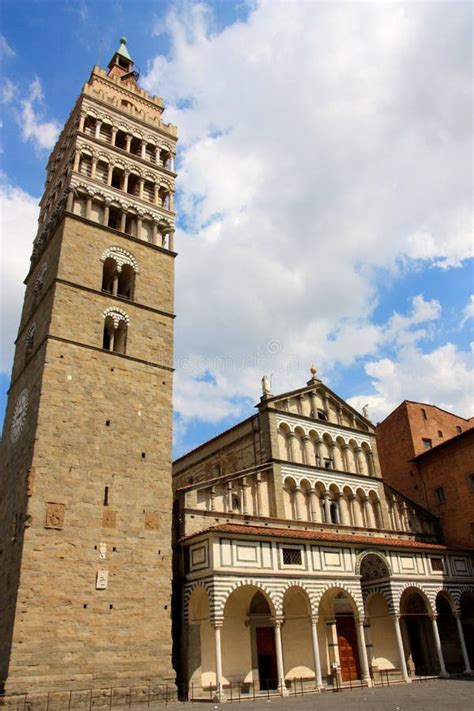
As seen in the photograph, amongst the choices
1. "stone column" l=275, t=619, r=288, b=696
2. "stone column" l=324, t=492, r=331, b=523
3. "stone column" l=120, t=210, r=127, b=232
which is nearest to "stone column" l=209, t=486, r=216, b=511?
"stone column" l=275, t=619, r=288, b=696

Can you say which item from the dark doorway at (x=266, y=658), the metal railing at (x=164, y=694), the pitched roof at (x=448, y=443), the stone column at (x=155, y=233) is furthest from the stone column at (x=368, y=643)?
the stone column at (x=155, y=233)

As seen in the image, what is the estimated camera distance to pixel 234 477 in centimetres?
2330

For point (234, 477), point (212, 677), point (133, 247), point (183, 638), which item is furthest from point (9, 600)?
point (133, 247)

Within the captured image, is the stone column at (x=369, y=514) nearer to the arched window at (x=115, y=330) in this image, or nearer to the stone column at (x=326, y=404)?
the stone column at (x=326, y=404)

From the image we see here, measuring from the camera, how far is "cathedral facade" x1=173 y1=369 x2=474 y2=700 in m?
19.7

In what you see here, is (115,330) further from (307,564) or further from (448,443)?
(448,443)

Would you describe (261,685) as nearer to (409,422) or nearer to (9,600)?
(9,600)

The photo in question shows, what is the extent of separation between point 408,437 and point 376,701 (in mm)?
21563

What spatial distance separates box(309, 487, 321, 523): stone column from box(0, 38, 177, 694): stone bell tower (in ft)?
25.7

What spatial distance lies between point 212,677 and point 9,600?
7728 mm

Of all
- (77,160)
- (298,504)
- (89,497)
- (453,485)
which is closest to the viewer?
(89,497)

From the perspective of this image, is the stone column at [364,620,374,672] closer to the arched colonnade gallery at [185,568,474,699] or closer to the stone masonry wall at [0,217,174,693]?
the arched colonnade gallery at [185,568,474,699]

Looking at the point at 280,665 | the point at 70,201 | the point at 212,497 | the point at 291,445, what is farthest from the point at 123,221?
the point at 280,665

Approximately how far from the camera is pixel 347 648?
23328mm
